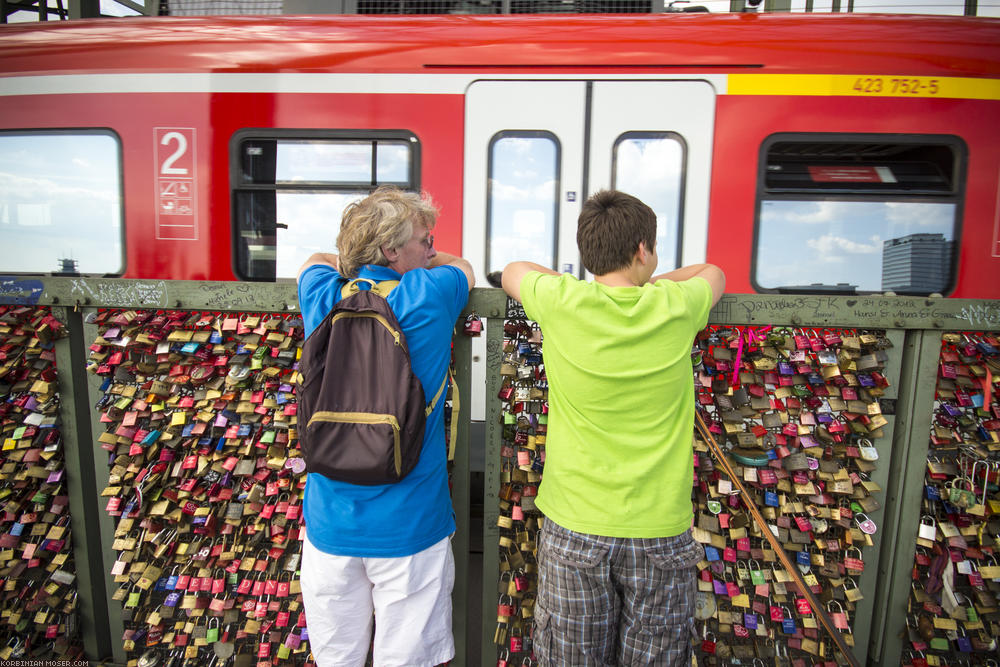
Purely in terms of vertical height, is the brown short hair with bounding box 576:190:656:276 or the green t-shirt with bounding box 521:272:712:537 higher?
the brown short hair with bounding box 576:190:656:276

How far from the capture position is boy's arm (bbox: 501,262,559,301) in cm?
152

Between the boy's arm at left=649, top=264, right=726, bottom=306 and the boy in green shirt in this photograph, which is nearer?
the boy in green shirt

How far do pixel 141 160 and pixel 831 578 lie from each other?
4.58 metres

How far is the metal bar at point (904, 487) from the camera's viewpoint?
1.72 metres

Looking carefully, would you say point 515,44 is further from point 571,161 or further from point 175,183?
point 175,183

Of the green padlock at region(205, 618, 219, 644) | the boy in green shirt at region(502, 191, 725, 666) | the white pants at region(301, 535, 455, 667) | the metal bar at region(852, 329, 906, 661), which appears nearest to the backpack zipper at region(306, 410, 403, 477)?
the white pants at region(301, 535, 455, 667)

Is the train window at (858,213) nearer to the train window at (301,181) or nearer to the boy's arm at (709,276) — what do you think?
the boy's arm at (709,276)

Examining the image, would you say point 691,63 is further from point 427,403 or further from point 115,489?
point 115,489

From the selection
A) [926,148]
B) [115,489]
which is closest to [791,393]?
[115,489]

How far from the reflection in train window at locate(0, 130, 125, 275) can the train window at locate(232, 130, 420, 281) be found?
0.92 meters

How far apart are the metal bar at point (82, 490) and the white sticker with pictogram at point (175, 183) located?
1936mm

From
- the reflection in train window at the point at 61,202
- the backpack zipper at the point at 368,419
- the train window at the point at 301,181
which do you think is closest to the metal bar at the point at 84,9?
the reflection in train window at the point at 61,202

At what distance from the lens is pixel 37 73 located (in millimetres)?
3715

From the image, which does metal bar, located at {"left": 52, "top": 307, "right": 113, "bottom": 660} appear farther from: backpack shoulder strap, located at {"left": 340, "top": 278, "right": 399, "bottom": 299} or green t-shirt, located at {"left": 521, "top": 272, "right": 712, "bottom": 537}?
green t-shirt, located at {"left": 521, "top": 272, "right": 712, "bottom": 537}
